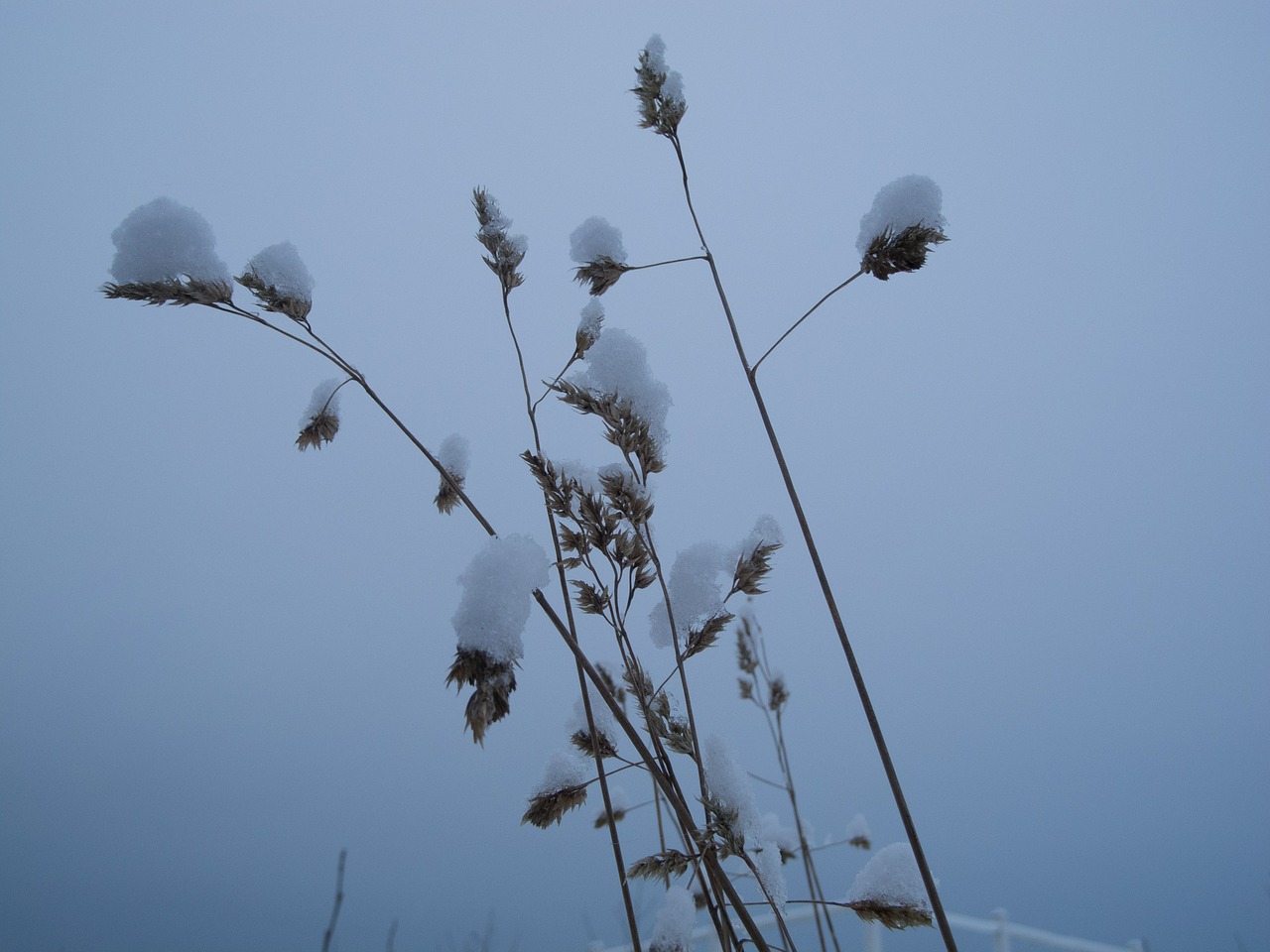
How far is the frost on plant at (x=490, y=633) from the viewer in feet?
1.51

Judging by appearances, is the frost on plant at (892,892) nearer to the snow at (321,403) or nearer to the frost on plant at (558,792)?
the frost on plant at (558,792)

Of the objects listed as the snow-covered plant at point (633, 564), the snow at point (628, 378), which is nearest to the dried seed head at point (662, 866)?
the snow-covered plant at point (633, 564)

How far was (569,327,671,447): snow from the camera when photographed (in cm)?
82

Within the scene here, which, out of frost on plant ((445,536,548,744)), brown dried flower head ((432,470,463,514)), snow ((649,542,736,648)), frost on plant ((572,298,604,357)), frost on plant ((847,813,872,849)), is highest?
frost on plant ((572,298,604,357))

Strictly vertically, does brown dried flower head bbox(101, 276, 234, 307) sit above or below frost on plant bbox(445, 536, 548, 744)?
above

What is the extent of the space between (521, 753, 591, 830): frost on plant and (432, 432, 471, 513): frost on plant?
416 millimetres

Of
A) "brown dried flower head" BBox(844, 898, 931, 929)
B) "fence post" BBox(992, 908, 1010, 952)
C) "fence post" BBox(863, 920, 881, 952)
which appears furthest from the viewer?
"fence post" BBox(992, 908, 1010, 952)

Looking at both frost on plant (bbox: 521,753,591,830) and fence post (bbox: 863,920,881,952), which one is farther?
fence post (bbox: 863,920,881,952)

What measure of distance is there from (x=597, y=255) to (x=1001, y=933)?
4.65m

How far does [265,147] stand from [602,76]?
2675 centimetres

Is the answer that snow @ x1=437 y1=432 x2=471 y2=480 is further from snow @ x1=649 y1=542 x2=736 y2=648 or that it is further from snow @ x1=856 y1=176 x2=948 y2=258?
snow @ x1=856 y1=176 x2=948 y2=258

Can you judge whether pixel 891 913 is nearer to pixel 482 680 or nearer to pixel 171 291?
pixel 482 680

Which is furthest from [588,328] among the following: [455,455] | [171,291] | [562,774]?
[562,774]

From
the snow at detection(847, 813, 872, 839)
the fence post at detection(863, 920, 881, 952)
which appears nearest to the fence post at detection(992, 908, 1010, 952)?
the fence post at detection(863, 920, 881, 952)
